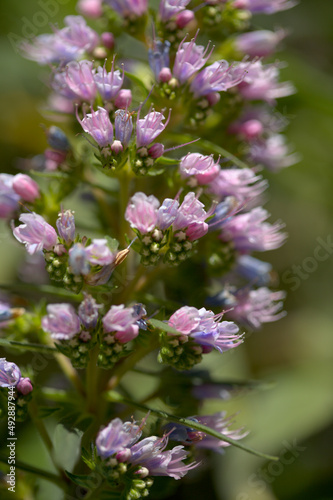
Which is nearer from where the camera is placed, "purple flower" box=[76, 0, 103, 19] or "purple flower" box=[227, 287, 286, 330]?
"purple flower" box=[227, 287, 286, 330]

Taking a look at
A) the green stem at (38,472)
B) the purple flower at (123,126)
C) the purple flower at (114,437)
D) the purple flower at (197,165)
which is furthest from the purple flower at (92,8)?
the green stem at (38,472)

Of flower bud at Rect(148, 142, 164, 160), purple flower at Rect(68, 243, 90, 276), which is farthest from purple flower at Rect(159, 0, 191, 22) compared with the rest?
purple flower at Rect(68, 243, 90, 276)

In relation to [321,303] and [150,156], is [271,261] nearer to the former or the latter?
[321,303]

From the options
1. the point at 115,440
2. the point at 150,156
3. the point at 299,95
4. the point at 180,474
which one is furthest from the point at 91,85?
the point at 299,95

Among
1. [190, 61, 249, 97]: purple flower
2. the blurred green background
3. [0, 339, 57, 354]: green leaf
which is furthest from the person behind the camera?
the blurred green background

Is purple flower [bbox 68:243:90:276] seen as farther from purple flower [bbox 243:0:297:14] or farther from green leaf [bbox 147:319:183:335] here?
purple flower [bbox 243:0:297:14]

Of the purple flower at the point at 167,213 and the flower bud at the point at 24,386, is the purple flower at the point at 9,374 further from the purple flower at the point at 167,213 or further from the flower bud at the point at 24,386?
the purple flower at the point at 167,213
